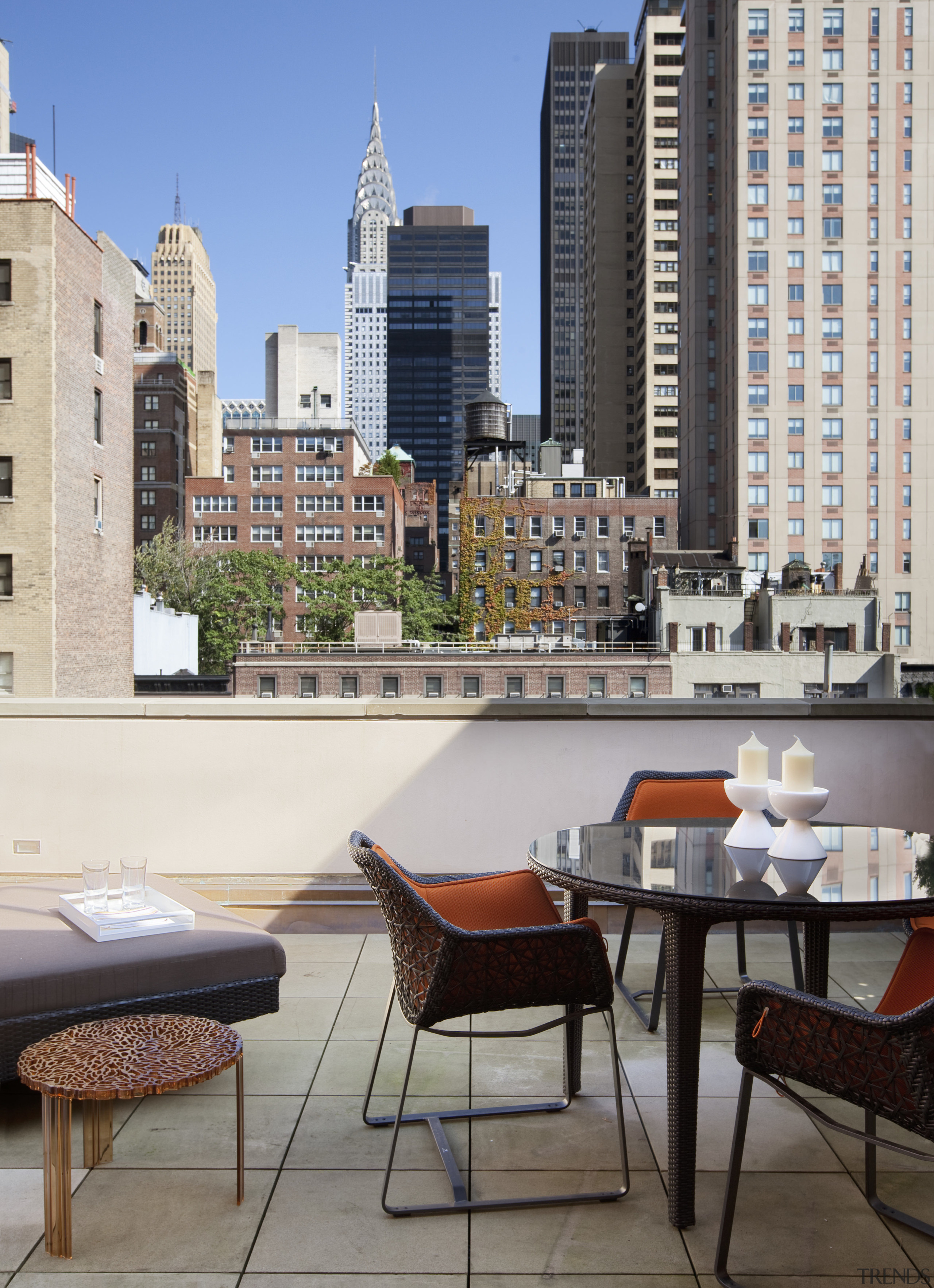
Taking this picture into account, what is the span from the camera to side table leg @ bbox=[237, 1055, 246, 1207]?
2.74 m

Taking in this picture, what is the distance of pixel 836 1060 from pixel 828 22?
83.0 metres

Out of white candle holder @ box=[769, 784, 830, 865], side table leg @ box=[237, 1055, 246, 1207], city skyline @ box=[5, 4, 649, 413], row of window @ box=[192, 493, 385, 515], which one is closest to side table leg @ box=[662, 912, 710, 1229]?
white candle holder @ box=[769, 784, 830, 865]

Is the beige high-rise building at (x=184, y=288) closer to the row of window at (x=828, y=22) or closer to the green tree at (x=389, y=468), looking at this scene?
the green tree at (x=389, y=468)

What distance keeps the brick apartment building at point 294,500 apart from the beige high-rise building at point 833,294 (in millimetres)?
25684

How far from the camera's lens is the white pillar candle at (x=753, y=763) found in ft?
10.5

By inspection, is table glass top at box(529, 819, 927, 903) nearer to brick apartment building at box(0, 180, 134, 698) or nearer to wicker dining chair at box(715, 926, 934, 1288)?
wicker dining chair at box(715, 926, 934, 1288)

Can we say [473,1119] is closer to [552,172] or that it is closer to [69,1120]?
[69,1120]

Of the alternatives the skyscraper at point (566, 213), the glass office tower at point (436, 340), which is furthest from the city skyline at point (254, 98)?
the glass office tower at point (436, 340)

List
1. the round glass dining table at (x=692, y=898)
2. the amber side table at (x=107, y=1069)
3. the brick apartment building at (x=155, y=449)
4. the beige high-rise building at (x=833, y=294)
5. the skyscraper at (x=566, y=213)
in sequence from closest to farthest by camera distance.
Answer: the amber side table at (x=107, y=1069), the round glass dining table at (x=692, y=898), the beige high-rise building at (x=833, y=294), the brick apartment building at (x=155, y=449), the skyscraper at (x=566, y=213)

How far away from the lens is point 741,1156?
100 inches

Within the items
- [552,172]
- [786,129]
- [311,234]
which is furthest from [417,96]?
[552,172]

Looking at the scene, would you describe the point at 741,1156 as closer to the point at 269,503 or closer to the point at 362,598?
the point at 362,598

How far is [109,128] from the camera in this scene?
2339 centimetres

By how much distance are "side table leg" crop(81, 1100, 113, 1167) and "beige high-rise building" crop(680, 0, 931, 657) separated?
69.4 m
